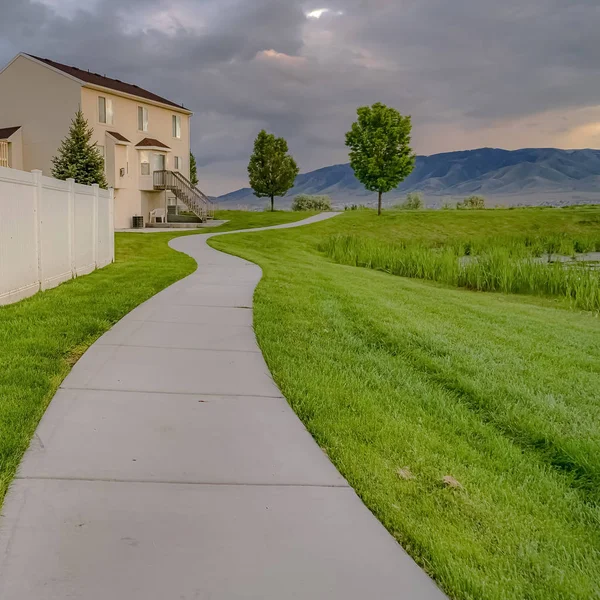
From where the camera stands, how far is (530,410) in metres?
4.72

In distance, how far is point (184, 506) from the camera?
2.94 meters

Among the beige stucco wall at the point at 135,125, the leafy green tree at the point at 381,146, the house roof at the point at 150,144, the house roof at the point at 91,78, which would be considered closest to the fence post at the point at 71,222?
the beige stucco wall at the point at 135,125

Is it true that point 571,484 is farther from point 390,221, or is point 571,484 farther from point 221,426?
point 390,221

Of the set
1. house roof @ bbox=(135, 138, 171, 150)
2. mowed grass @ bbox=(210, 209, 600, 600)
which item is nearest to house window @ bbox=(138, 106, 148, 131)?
house roof @ bbox=(135, 138, 171, 150)

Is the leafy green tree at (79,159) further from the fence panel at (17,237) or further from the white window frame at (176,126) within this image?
the fence panel at (17,237)

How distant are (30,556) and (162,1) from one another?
1581cm

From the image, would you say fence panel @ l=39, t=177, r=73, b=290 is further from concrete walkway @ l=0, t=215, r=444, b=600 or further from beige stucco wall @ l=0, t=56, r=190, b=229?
beige stucco wall @ l=0, t=56, r=190, b=229

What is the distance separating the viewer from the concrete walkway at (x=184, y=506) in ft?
7.77

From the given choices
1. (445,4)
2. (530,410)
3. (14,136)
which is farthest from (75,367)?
(14,136)

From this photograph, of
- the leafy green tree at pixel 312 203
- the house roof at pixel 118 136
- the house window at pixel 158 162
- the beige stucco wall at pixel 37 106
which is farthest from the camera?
the leafy green tree at pixel 312 203

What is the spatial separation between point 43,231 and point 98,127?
24894 mm

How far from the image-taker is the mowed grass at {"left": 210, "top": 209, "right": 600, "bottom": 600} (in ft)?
8.93

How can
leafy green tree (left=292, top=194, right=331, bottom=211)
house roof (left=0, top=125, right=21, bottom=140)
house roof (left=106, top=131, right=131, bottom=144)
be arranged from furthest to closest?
leafy green tree (left=292, top=194, right=331, bottom=211) < house roof (left=106, top=131, right=131, bottom=144) < house roof (left=0, top=125, right=21, bottom=140)

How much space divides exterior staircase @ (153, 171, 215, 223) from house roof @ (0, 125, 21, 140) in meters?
8.03
